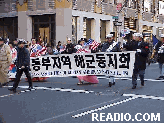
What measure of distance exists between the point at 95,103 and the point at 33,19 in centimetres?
2320

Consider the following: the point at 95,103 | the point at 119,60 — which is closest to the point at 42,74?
the point at 119,60

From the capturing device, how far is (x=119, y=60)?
563 inches

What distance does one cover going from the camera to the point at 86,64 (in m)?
15.0

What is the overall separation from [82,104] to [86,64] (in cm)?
502

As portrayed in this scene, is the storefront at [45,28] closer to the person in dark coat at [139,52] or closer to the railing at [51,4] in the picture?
the railing at [51,4]

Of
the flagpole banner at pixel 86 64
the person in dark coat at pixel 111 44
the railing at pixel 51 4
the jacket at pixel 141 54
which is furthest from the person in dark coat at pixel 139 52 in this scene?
the railing at pixel 51 4

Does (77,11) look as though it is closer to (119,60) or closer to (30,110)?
(119,60)

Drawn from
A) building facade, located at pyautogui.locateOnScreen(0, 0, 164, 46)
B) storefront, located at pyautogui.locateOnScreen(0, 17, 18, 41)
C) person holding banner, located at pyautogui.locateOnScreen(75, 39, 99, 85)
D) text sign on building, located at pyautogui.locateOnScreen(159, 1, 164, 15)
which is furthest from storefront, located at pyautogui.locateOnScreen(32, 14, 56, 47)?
text sign on building, located at pyautogui.locateOnScreen(159, 1, 164, 15)

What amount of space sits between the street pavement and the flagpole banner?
2.50ft

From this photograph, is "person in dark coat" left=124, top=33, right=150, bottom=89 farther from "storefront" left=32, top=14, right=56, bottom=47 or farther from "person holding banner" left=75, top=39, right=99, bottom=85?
"storefront" left=32, top=14, right=56, bottom=47

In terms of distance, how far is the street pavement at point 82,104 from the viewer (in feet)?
27.2

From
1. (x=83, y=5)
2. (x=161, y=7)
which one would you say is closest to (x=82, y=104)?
(x=83, y=5)

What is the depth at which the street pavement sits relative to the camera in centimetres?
830

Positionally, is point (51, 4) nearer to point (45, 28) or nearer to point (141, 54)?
point (45, 28)
